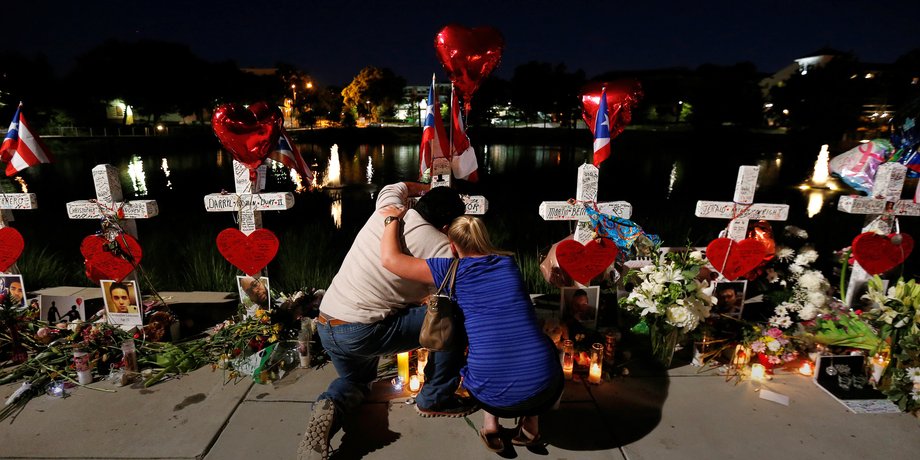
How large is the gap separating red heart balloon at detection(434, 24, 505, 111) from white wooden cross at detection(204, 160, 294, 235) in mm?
1563

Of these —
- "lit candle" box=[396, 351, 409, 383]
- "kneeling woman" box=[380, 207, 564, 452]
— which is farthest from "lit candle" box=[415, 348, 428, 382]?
"kneeling woman" box=[380, 207, 564, 452]

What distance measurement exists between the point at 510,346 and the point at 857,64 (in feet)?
150

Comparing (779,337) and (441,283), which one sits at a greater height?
(441,283)

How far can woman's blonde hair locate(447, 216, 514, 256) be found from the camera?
7.36ft

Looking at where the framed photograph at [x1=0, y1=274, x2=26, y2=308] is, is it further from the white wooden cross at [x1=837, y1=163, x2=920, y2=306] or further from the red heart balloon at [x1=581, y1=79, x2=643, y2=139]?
the white wooden cross at [x1=837, y1=163, x2=920, y2=306]

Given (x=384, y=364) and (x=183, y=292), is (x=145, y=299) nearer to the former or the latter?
(x=183, y=292)

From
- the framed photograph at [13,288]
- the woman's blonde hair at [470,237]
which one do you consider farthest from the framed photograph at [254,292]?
the woman's blonde hair at [470,237]

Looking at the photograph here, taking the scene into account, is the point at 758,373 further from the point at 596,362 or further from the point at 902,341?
the point at 596,362

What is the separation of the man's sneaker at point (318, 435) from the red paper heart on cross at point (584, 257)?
196 cm

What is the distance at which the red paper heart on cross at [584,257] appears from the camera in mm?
3613

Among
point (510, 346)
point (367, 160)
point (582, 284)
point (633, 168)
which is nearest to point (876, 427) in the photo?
point (582, 284)

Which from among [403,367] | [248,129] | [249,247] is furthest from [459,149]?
[249,247]

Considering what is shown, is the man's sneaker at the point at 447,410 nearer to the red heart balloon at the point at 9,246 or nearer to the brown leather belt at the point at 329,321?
the brown leather belt at the point at 329,321

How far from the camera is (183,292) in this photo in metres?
4.90
